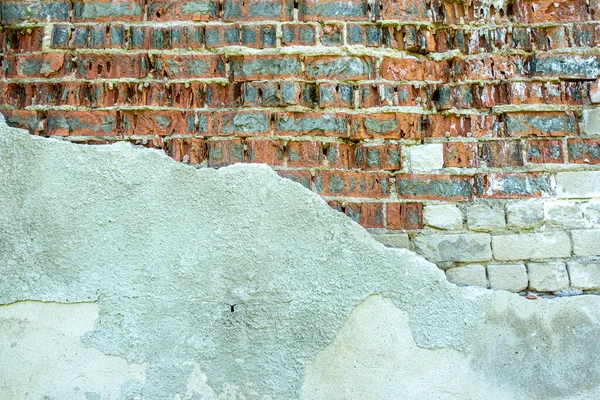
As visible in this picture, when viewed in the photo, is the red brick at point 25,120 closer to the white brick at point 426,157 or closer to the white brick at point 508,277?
the white brick at point 426,157

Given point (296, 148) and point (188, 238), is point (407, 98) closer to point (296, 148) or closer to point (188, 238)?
point (296, 148)

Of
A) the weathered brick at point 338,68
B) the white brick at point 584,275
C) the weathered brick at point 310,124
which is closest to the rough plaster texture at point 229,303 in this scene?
the white brick at point 584,275

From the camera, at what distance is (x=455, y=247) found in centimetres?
209

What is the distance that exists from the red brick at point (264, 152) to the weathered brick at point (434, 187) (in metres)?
0.40

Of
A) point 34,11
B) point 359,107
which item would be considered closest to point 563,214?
point 359,107

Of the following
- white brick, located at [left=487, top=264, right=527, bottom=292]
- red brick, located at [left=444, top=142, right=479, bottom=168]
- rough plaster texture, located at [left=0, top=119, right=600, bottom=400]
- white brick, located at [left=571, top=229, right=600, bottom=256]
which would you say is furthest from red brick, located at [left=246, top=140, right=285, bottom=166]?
white brick, located at [left=571, top=229, right=600, bottom=256]

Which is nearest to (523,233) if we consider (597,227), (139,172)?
(597,227)

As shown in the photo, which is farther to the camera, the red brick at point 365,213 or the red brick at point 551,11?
the red brick at point 551,11

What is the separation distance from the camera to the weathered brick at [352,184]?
6.81 ft

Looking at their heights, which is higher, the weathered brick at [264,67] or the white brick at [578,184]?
the weathered brick at [264,67]

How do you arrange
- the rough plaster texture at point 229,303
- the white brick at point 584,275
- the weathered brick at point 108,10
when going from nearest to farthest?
the rough plaster texture at point 229,303, the white brick at point 584,275, the weathered brick at point 108,10

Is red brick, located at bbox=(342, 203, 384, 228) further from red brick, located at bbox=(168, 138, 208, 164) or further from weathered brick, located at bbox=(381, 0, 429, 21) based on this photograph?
weathered brick, located at bbox=(381, 0, 429, 21)

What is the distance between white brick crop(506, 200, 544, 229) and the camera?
82.8 inches

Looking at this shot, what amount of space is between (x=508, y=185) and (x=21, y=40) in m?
1.71
